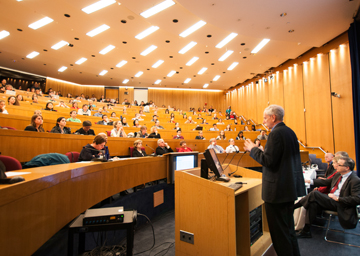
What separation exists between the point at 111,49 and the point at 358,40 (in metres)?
8.15

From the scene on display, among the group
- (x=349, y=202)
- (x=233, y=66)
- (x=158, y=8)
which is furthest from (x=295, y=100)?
(x=349, y=202)

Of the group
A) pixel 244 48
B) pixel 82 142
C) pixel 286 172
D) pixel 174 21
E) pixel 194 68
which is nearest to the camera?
pixel 286 172

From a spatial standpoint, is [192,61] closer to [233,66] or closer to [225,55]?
[225,55]

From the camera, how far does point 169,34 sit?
741 centimetres

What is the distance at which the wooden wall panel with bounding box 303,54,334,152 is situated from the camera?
22.5 feet

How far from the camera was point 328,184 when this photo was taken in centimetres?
277

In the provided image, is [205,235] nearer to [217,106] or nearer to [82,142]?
[82,142]

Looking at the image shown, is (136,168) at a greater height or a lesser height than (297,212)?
greater

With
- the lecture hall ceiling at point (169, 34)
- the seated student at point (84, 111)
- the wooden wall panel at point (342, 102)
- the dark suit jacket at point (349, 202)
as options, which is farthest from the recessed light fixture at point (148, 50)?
the dark suit jacket at point (349, 202)

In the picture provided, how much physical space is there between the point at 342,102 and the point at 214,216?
663 cm

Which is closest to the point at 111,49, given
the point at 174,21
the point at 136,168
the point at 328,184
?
the point at 174,21

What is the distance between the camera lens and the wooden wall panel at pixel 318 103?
270 inches

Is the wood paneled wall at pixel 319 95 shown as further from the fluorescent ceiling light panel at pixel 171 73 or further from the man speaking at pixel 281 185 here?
the man speaking at pixel 281 185

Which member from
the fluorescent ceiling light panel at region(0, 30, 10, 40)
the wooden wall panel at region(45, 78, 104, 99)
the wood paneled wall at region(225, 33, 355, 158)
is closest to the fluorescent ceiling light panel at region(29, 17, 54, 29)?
the fluorescent ceiling light panel at region(0, 30, 10, 40)
